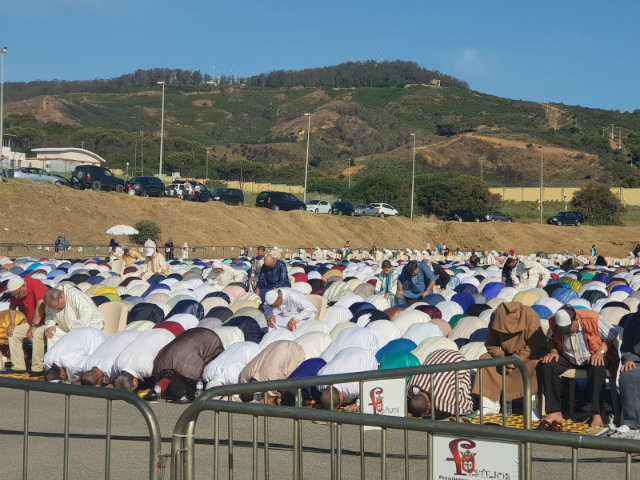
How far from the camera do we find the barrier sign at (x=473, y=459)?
3604 millimetres

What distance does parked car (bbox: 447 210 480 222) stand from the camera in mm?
63344

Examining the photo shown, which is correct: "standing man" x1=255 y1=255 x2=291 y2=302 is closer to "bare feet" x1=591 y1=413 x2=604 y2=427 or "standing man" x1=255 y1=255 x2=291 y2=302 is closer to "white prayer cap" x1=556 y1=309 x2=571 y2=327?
"white prayer cap" x1=556 y1=309 x2=571 y2=327

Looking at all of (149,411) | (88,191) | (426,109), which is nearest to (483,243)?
(88,191)

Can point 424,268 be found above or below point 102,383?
above

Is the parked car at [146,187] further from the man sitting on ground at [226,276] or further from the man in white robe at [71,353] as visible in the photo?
the man in white robe at [71,353]

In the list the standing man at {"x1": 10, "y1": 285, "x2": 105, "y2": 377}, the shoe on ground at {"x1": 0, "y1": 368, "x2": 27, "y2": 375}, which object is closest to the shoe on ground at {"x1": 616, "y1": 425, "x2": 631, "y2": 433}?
the standing man at {"x1": 10, "y1": 285, "x2": 105, "y2": 377}

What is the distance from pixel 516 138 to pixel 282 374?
371 feet

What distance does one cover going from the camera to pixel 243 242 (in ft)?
A: 158

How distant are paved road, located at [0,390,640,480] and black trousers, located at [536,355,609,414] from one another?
75.8 inches

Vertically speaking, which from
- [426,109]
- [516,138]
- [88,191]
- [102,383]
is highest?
[426,109]

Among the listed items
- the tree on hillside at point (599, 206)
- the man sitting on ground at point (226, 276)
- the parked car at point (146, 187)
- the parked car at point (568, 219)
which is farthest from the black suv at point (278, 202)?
the man sitting on ground at point (226, 276)

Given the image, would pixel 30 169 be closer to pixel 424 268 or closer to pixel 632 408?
pixel 424 268

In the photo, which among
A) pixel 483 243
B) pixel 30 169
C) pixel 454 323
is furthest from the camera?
pixel 483 243

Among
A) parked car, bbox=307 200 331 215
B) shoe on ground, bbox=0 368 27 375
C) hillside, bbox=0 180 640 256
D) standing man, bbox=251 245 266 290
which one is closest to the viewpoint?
shoe on ground, bbox=0 368 27 375
